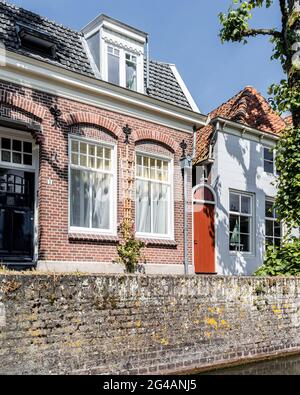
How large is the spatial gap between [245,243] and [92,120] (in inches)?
283

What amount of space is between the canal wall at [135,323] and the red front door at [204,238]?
5.09 m

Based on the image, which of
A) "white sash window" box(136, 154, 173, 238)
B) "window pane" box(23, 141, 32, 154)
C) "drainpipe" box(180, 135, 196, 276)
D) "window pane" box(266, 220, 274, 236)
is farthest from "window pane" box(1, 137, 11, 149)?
"window pane" box(266, 220, 274, 236)

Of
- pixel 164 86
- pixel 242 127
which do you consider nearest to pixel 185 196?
pixel 164 86

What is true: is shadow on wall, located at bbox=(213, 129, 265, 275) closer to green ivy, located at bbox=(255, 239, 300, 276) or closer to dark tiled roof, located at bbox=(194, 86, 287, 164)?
dark tiled roof, located at bbox=(194, 86, 287, 164)

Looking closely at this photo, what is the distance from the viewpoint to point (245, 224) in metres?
16.3

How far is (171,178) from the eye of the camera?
536 inches

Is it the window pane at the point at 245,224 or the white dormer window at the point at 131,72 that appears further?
the window pane at the point at 245,224

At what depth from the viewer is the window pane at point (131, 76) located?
520 inches

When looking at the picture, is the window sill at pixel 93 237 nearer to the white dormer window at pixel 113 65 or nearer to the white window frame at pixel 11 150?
the white window frame at pixel 11 150

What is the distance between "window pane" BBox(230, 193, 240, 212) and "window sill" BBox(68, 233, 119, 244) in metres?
5.22

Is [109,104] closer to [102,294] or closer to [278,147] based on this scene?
[278,147]

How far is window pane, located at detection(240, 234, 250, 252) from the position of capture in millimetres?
16094

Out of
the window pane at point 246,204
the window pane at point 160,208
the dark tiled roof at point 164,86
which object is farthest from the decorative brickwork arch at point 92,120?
the window pane at point 246,204
